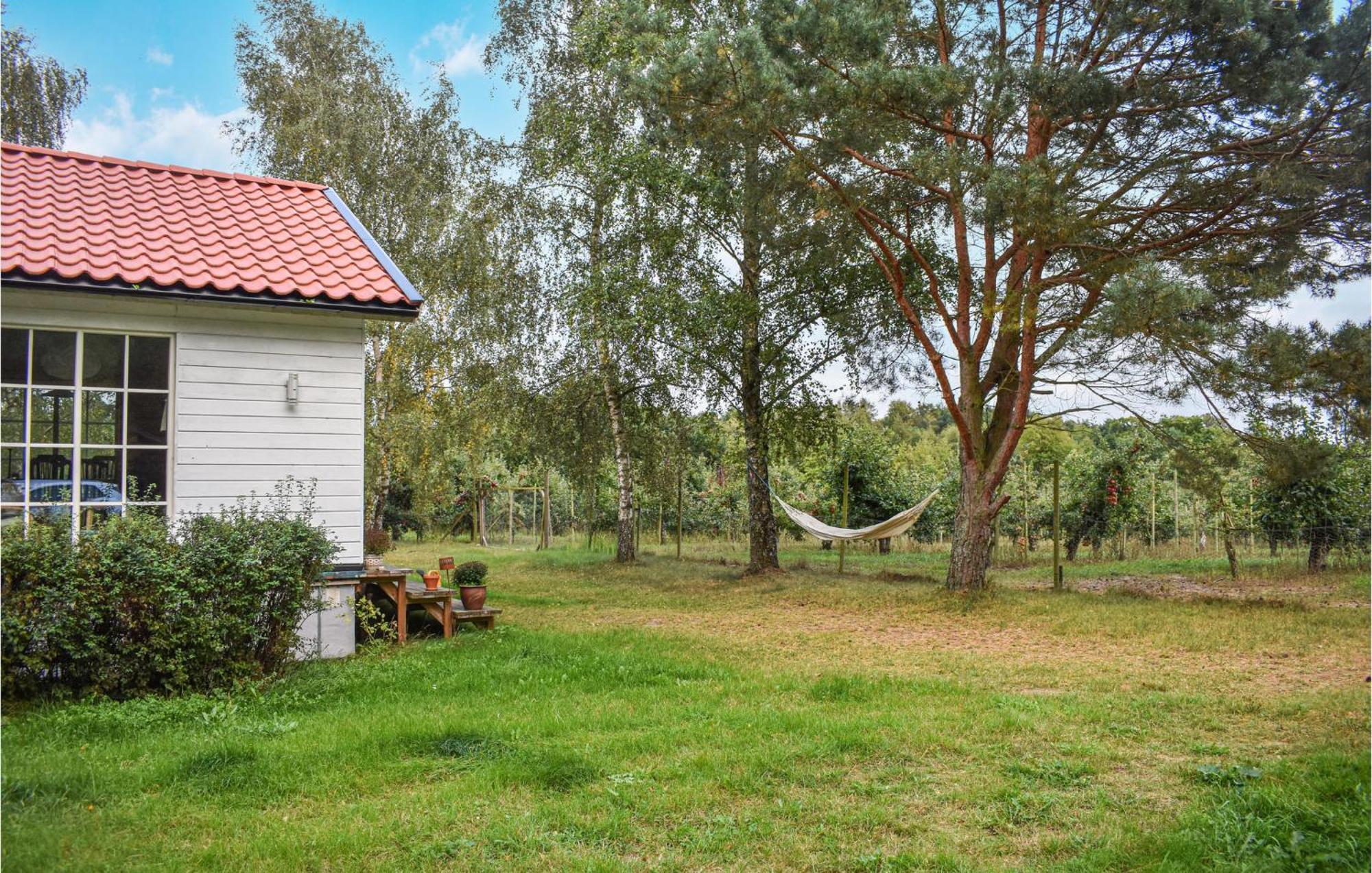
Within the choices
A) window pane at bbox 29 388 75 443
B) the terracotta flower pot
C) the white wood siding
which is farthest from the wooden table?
window pane at bbox 29 388 75 443

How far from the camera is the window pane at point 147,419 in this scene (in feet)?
17.8

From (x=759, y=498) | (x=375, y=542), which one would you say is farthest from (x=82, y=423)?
(x=759, y=498)

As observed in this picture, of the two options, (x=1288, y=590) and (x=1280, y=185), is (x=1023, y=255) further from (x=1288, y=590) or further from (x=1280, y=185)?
(x=1288, y=590)

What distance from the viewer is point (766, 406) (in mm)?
11578

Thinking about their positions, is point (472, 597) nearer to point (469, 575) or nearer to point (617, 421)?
point (469, 575)

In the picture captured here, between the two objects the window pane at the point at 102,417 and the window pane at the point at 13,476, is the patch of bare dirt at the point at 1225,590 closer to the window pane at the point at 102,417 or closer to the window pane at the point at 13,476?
the window pane at the point at 102,417

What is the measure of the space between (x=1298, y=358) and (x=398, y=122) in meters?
12.2

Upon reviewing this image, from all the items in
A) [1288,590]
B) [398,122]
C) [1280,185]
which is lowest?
[1288,590]

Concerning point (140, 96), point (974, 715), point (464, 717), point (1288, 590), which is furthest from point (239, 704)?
point (1288, 590)

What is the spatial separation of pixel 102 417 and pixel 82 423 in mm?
115

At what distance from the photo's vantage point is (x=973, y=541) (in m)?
9.15

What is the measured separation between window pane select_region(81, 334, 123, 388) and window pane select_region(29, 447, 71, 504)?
46 cm

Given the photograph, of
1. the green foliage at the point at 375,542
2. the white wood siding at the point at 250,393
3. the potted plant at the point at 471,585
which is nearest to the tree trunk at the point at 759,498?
the potted plant at the point at 471,585

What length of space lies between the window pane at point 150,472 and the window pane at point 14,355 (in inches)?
27.8
